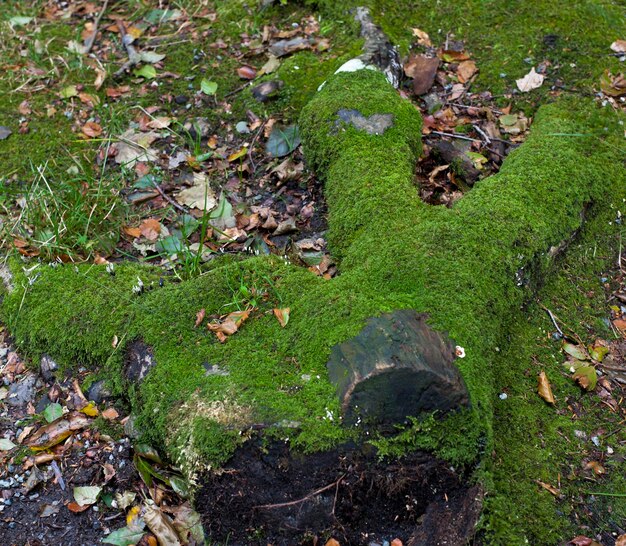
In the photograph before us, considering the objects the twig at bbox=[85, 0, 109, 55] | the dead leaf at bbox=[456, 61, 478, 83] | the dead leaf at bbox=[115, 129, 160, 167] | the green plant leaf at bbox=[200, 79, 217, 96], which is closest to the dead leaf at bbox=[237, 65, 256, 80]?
the green plant leaf at bbox=[200, 79, 217, 96]

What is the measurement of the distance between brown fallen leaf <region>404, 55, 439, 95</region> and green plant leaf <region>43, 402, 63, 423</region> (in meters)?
3.29

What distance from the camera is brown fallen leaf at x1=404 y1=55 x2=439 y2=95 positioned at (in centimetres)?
461

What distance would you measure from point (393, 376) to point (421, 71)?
2966 millimetres

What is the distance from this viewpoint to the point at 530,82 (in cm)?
447

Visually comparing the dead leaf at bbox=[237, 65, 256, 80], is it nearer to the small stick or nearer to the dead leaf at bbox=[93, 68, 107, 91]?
the dead leaf at bbox=[93, 68, 107, 91]

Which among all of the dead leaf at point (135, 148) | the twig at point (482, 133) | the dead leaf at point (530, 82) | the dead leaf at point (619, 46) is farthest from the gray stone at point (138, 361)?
the dead leaf at point (619, 46)

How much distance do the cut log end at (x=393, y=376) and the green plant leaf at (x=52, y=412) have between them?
1.51 metres

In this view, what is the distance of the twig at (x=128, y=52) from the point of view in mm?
5137

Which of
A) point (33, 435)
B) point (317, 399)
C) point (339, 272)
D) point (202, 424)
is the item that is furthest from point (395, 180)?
point (33, 435)

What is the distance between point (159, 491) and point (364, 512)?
1000 millimetres

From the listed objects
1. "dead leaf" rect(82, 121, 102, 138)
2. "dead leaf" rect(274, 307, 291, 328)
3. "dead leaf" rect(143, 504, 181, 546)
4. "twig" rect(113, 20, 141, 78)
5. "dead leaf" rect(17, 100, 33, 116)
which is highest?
"twig" rect(113, 20, 141, 78)

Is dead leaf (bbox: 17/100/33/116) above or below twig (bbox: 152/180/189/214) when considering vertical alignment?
above

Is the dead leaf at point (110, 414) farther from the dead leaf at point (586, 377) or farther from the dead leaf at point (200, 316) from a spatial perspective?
the dead leaf at point (586, 377)

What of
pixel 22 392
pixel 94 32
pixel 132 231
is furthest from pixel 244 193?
pixel 94 32
